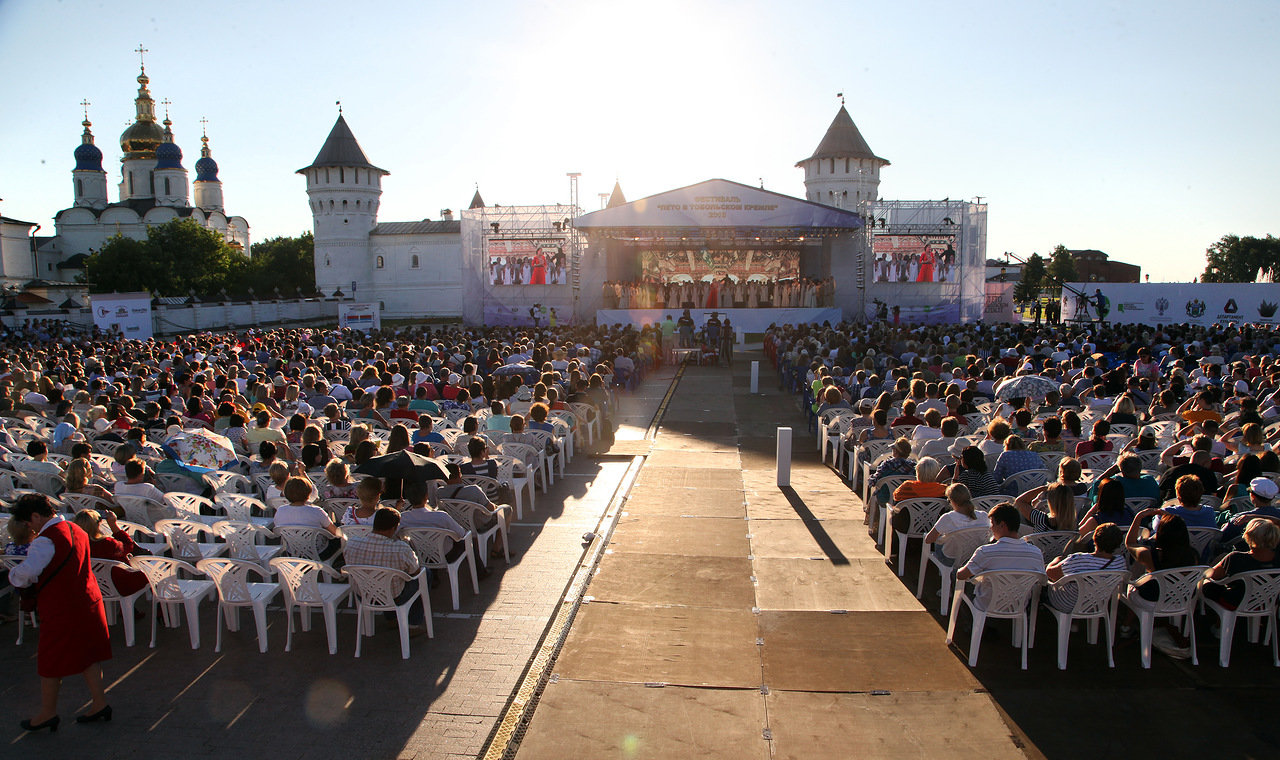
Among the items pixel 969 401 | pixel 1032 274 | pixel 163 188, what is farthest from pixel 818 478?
pixel 163 188

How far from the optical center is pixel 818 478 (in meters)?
9.98

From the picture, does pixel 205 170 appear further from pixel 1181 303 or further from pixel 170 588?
pixel 170 588

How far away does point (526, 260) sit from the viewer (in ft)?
111

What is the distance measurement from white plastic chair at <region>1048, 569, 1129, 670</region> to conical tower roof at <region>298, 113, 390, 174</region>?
5075cm

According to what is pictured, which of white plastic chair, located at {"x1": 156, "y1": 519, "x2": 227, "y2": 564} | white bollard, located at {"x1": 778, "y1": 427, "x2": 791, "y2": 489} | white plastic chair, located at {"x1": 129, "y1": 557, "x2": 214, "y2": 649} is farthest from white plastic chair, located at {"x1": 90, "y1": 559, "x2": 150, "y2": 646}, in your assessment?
white bollard, located at {"x1": 778, "y1": 427, "x2": 791, "y2": 489}

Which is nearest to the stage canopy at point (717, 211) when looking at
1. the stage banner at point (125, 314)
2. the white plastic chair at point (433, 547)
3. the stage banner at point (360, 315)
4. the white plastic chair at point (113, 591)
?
the stage banner at point (360, 315)

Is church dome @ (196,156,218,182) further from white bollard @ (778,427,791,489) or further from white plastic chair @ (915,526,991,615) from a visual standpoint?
white plastic chair @ (915,526,991,615)

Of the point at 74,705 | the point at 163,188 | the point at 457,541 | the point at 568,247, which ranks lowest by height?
the point at 74,705

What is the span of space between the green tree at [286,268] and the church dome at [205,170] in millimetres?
14800

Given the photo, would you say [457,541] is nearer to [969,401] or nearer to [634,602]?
[634,602]

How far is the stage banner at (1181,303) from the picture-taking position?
30.5m

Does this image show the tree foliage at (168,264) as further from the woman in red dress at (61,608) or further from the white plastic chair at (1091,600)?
the white plastic chair at (1091,600)

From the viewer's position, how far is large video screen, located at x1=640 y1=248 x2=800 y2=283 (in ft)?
111

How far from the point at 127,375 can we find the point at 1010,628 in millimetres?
13949
